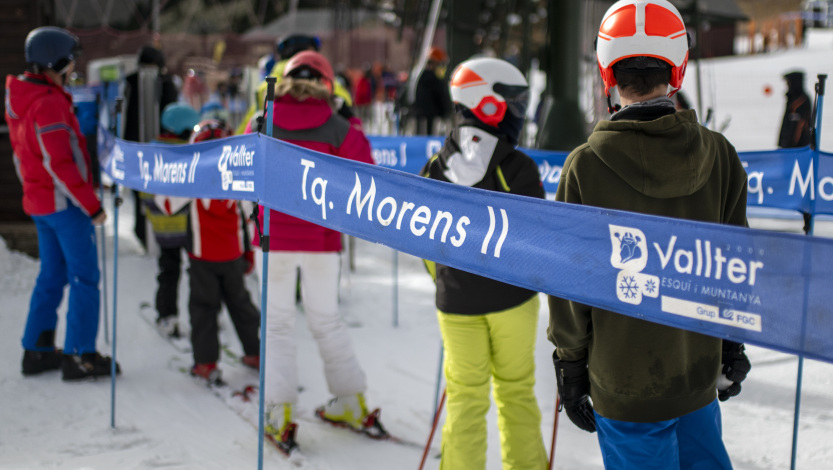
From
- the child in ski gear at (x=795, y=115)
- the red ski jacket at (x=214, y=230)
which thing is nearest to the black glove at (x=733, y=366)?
the red ski jacket at (x=214, y=230)

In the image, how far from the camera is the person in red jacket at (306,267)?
3721 millimetres

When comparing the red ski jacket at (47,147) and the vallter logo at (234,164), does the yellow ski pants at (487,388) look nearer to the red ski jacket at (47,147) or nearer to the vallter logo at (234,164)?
the vallter logo at (234,164)

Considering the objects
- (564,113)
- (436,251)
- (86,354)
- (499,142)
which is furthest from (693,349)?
(564,113)

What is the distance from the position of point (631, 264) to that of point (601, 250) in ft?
0.28

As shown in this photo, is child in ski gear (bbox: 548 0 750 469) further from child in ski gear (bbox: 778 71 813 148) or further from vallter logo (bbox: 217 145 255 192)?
child in ski gear (bbox: 778 71 813 148)

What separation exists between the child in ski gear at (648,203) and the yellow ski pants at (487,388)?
86 cm

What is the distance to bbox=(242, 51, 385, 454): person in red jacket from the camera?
3.72m

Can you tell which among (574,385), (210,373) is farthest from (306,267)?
(574,385)

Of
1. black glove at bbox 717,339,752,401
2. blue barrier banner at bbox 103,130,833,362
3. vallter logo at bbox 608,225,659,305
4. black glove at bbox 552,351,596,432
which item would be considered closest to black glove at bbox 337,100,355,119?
blue barrier banner at bbox 103,130,833,362

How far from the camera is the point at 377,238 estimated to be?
2.36 meters

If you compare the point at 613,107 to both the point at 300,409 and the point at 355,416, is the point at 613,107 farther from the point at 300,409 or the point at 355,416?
the point at 300,409

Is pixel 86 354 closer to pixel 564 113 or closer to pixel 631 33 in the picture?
pixel 631 33

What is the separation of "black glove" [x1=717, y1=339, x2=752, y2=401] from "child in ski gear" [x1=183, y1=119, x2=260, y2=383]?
3.32m

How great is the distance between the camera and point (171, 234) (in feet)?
18.6
